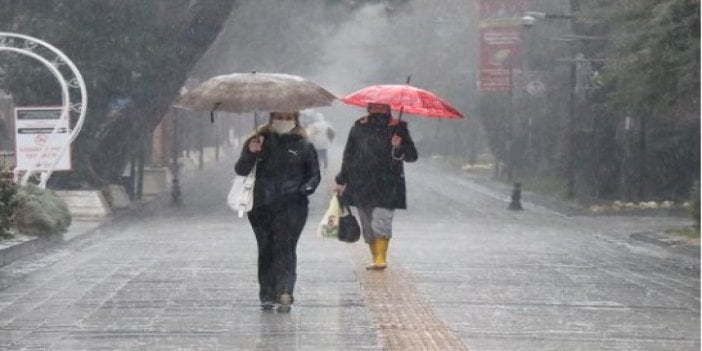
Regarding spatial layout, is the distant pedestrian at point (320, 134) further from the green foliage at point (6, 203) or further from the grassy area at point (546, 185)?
the green foliage at point (6, 203)

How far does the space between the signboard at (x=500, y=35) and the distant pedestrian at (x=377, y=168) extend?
24.4 m

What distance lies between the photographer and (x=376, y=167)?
49.1 feet

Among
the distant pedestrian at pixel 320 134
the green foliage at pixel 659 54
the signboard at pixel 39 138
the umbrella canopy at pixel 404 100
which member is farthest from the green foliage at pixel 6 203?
the distant pedestrian at pixel 320 134

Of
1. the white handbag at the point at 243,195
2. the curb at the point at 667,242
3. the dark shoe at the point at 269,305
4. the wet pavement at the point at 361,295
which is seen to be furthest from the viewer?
the curb at the point at 667,242

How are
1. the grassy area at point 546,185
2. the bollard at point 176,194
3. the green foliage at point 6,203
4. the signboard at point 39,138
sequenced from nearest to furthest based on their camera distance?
1. the green foliage at point 6,203
2. the signboard at point 39,138
3. the bollard at point 176,194
4. the grassy area at point 546,185

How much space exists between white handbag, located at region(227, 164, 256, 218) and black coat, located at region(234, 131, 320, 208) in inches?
1.9

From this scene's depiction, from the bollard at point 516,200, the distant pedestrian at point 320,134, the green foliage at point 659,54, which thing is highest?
the green foliage at point 659,54

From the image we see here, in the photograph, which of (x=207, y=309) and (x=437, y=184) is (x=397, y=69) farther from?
(x=207, y=309)

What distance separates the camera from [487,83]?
4297 cm

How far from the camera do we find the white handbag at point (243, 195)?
39.0 ft

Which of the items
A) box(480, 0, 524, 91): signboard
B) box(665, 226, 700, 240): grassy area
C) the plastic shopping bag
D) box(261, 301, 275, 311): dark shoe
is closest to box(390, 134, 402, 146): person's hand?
the plastic shopping bag

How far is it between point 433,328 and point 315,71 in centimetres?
6747

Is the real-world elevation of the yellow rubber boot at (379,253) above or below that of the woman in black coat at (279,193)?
below

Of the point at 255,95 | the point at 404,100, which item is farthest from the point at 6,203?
the point at 255,95
